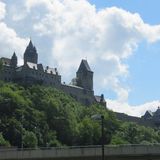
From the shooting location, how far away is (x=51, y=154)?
87.7 meters

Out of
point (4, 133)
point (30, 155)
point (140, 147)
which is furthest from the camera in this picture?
point (4, 133)

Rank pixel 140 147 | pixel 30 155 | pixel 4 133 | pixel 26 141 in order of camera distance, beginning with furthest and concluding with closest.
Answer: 1. pixel 4 133
2. pixel 26 141
3. pixel 30 155
4. pixel 140 147

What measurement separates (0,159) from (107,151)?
17.6 meters

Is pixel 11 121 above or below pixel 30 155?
above

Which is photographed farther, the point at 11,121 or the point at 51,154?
the point at 11,121

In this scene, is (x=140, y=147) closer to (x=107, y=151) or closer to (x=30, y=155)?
(x=107, y=151)

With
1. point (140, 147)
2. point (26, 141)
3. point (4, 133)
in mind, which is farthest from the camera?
point (4, 133)

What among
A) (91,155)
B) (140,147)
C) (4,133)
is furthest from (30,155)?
(4,133)

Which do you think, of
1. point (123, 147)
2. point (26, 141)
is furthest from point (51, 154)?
point (26, 141)

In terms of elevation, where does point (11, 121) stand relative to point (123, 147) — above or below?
above

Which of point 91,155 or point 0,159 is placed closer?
point 91,155

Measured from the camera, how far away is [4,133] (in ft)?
639

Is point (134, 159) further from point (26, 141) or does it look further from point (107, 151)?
point (26, 141)

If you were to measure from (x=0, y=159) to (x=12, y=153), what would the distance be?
6.58 feet
